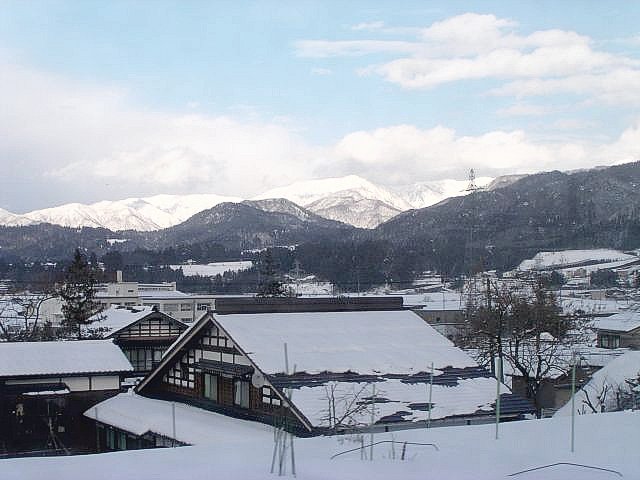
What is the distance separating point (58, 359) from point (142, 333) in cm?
1197

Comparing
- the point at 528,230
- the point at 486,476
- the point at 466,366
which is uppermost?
the point at 528,230

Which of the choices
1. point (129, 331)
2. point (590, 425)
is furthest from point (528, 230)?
point (590, 425)

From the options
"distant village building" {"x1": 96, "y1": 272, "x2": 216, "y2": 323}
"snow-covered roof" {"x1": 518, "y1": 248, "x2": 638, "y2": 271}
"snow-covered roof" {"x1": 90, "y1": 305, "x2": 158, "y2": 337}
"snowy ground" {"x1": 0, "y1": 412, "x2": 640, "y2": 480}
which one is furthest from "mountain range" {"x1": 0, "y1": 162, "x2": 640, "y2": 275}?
"snowy ground" {"x1": 0, "y1": 412, "x2": 640, "y2": 480}

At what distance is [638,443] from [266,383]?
9305mm

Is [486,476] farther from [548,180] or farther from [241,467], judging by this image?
[548,180]

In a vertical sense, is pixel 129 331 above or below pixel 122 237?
below

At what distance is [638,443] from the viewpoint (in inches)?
171

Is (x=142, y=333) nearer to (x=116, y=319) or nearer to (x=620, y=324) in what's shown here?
(x=116, y=319)

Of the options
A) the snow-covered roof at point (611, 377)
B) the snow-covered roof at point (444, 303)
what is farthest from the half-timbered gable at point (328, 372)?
the snow-covered roof at point (444, 303)

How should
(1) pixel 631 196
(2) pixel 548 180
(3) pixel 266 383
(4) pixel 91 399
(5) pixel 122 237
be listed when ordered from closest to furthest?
(3) pixel 266 383 < (4) pixel 91 399 < (1) pixel 631 196 < (2) pixel 548 180 < (5) pixel 122 237

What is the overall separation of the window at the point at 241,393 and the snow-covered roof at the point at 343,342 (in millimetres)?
883

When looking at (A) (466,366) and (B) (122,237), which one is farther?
(B) (122,237)

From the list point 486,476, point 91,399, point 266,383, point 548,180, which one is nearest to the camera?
point 486,476

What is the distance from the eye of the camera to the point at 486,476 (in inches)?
134
